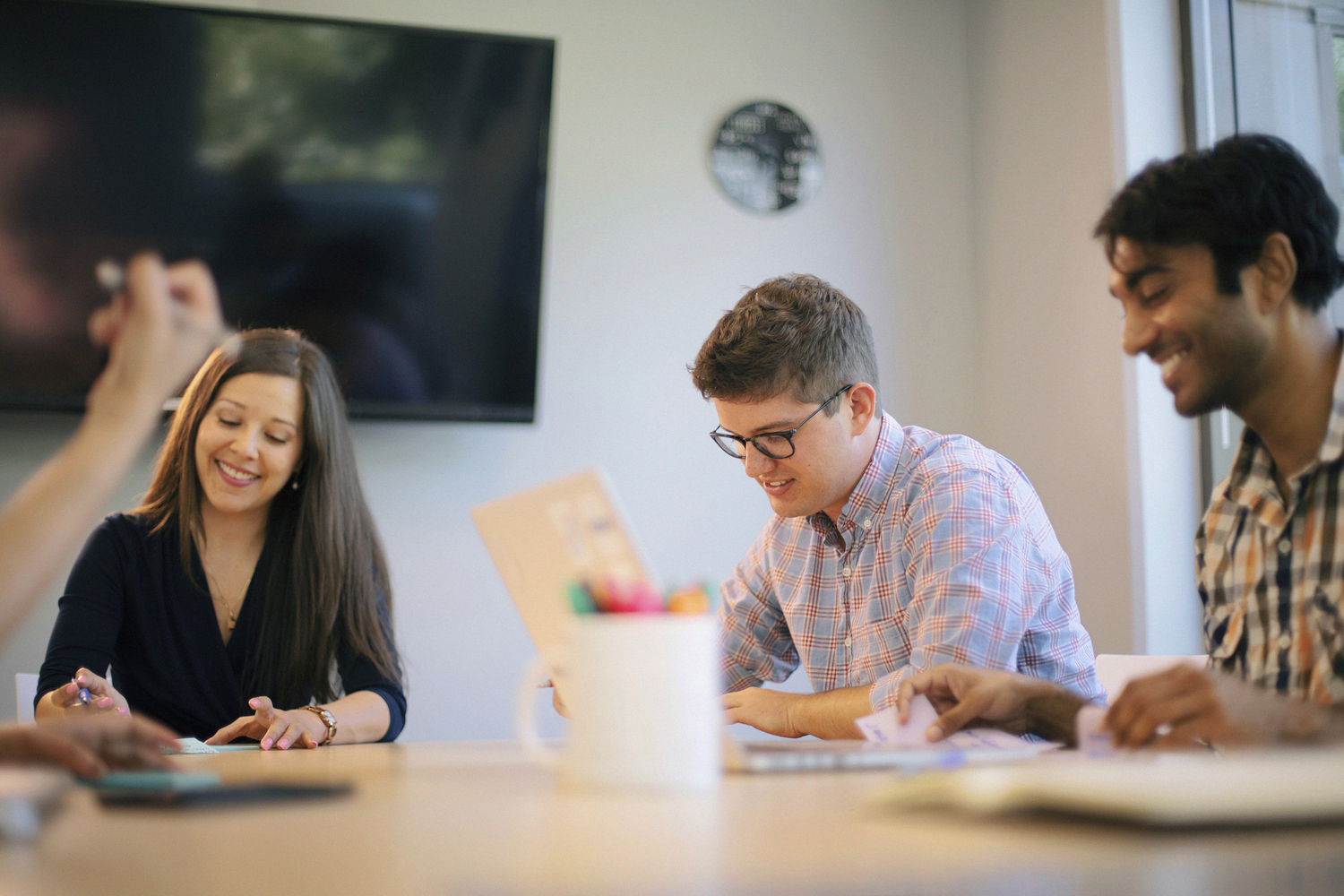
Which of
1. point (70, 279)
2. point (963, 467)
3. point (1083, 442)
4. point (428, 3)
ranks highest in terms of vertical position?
point (428, 3)

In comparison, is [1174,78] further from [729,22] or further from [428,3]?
[428,3]

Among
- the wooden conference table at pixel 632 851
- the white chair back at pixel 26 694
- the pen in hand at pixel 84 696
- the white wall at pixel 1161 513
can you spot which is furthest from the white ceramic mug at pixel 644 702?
the white wall at pixel 1161 513

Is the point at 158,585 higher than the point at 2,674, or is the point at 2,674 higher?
the point at 158,585

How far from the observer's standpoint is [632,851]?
1.72 ft

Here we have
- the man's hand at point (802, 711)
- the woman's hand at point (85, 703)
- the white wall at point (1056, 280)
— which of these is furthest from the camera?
the white wall at point (1056, 280)

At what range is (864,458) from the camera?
185 centimetres

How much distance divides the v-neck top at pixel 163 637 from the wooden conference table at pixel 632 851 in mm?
1285

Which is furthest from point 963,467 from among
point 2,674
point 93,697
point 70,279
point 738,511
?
point 2,674

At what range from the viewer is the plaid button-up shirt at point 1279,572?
1.19 metres

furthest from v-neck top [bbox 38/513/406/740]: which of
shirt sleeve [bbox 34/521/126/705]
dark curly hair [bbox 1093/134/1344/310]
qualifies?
dark curly hair [bbox 1093/134/1344/310]

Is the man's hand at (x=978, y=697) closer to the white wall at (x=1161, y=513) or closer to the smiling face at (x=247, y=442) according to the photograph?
the smiling face at (x=247, y=442)

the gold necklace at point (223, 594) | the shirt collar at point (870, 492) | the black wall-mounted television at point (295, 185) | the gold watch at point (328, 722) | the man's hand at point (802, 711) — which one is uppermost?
the black wall-mounted television at point (295, 185)

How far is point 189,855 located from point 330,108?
2.74 metres

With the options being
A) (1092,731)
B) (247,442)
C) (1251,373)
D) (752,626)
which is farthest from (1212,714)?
(247,442)
